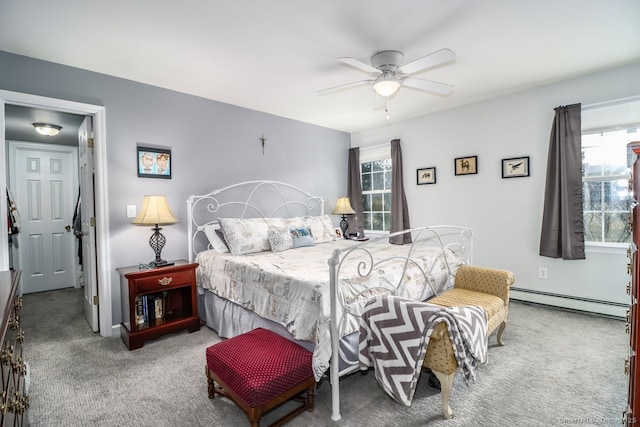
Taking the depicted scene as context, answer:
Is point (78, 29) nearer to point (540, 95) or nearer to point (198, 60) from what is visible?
point (198, 60)

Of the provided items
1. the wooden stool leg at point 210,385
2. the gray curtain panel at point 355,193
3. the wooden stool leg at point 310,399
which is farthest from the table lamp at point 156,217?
the gray curtain panel at point 355,193

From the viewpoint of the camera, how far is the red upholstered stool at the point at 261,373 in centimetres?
159

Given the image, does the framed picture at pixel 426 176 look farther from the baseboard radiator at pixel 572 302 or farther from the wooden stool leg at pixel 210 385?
the wooden stool leg at pixel 210 385

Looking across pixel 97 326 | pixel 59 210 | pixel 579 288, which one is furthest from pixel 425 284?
pixel 59 210

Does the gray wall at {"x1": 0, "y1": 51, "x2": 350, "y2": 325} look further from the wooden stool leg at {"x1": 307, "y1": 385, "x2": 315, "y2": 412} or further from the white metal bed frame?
the wooden stool leg at {"x1": 307, "y1": 385, "x2": 315, "y2": 412}

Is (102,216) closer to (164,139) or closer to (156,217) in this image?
(156,217)

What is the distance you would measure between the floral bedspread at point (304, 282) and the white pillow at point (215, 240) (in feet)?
0.22

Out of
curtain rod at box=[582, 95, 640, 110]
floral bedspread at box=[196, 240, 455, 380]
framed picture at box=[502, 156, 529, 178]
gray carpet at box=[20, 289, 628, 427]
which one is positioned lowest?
gray carpet at box=[20, 289, 628, 427]

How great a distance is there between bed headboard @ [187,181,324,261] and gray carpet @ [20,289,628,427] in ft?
3.80

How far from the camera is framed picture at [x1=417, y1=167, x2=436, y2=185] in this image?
4.46 metres

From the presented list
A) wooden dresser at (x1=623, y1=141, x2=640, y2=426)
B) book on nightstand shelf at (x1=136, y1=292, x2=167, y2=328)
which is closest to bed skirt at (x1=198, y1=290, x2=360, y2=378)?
book on nightstand shelf at (x1=136, y1=292, x2=167, y2=328)

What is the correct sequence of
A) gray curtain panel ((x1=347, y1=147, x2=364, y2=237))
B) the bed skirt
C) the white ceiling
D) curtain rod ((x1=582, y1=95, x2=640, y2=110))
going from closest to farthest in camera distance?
the bed skirt < the white ceiling < curtain rod ((x1=582, y1=95, x2=640, y2=110)) < gray curtain panel ((x1=347, y1=147, x2=364, y2=237))

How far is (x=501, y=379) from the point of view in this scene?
211cm

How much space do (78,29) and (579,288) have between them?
5.14m
